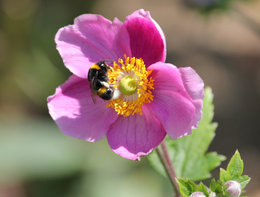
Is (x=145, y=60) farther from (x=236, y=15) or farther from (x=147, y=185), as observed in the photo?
(x=236, y=15)

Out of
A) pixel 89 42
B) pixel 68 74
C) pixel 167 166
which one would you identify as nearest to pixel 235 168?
pixel 167 166

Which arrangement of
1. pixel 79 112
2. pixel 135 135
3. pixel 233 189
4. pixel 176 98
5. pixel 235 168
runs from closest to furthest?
1. pixel 233 189
2. pixel 235 168
3. pixel 176 98
4. pixel 135 135
5. pixel 79 112

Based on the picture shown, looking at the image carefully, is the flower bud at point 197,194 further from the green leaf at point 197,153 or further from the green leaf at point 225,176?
the green leaf at point 197,153

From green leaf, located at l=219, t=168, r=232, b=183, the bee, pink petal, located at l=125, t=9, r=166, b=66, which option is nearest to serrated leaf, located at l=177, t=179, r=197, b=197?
green leaf, located at l=219, t=168, r=232, b=183

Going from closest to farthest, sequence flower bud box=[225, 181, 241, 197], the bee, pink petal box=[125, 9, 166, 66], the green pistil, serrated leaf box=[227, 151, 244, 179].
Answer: flower bud box=[225, 181, 241, 197] < serrated leaf box=[227, 151, 244, 179] < the bee < pink petal box=[125, 9, 166, 66] < the green pistil

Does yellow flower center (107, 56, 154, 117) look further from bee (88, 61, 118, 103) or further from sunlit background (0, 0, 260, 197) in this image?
sunlit background (0, 0, 260, 197)

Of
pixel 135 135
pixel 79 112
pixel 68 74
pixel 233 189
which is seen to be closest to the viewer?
pixel 233 189

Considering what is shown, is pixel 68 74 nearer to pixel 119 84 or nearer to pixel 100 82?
pixel 119 84
